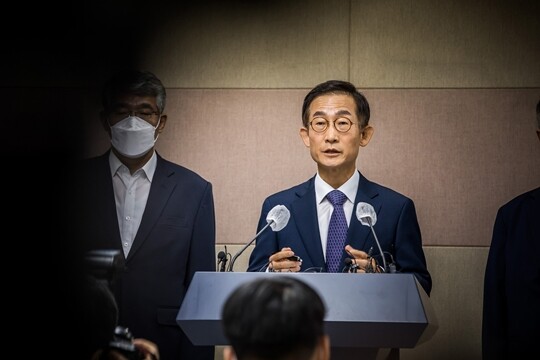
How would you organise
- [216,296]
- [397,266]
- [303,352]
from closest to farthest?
1. [303,352]
2. [216,296]
3. [397,266]

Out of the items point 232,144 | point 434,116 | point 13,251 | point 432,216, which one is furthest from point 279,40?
point 13,251

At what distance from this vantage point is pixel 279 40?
454cm

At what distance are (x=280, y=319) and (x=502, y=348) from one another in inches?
101

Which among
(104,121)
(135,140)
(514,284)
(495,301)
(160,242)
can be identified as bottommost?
(495,301)

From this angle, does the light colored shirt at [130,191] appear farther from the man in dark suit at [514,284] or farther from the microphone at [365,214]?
the man in dark suit at [514,284]

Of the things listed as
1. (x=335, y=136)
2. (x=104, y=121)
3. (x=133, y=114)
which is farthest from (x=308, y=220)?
(x=104, y=121)

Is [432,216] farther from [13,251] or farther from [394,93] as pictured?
[13,251]

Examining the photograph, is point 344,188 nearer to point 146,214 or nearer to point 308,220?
point 308,220

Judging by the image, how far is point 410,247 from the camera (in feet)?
Result: 13.3

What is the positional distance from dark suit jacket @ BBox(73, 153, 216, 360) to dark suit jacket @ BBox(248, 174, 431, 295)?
Result: 389 mm

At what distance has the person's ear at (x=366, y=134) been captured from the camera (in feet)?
14.0

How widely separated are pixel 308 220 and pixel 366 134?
0.54 metres

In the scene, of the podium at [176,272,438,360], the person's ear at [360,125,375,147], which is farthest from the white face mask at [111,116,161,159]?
the podium at [176,272,438,360]

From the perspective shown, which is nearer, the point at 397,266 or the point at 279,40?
the point at 397,266
